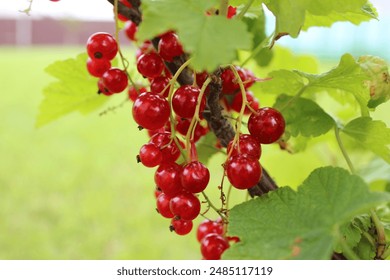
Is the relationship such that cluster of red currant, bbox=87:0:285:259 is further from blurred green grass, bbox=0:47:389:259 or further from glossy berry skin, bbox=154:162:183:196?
blurred green grass, bbox=0:47:389:259

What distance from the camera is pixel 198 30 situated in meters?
0.37

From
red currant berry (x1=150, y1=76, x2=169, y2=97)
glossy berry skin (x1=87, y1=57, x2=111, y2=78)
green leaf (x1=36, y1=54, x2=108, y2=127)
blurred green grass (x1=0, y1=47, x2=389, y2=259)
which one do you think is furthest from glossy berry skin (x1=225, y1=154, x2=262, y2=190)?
blurred green grass (x1=0, y1=47, x2=389, y2=259)

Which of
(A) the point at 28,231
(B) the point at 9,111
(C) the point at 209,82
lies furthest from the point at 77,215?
(B) the point at 9,111

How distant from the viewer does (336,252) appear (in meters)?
0.53

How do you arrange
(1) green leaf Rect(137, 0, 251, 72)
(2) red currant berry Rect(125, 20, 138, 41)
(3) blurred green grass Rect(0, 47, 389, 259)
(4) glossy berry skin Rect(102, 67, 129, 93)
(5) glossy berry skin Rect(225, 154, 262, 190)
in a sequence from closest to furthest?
(1) green leaf Rect(137, 0, 251, 72) → (5) glossy berry skin Rect(225, 154, 262, 190) → (4) glossy berry skin Rect(102, 67, 129, 93) → (2) red currant berry Rect(125, 20, 138, 41) → (3) blurred green grass Rect(0, 47, 389, 259)

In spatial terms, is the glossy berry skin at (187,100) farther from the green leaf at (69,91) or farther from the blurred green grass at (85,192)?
the blurred green grass at (85,192)

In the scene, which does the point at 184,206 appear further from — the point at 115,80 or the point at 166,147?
the point at 115,80

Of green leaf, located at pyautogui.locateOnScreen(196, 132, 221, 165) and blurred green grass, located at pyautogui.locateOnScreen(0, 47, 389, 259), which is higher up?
green leaf, located at pyautogui.locateOnScreen(196, 132, 221, 165)

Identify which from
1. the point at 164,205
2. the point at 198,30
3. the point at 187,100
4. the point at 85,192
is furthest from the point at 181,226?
the point at 85,192

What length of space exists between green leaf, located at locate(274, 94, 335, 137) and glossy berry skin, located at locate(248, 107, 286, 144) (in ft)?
0.33

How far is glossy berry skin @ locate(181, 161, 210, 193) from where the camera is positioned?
482 millimetres

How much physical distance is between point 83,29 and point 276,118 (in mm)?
12531

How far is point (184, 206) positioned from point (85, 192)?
2643 mm

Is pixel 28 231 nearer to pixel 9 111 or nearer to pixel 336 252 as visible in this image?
pixel 336 252
